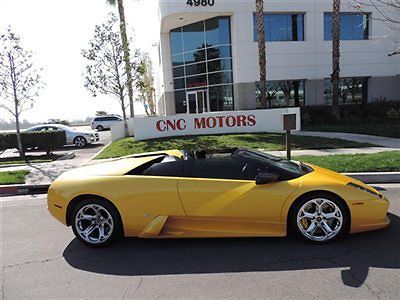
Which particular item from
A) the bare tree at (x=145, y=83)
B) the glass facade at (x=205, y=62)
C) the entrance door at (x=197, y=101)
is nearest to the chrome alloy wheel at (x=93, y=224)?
the bare tree at (x=145, y=83)

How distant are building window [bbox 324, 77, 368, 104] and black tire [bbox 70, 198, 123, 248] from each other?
72.1ft

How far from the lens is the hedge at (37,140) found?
49.7ft

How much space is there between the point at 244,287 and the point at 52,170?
832cm

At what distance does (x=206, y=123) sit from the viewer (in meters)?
15.4

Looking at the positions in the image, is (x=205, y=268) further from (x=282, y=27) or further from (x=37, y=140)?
(x=282, y=27)

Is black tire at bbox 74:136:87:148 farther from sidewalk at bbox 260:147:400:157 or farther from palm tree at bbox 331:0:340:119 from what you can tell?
palm tree at bbox 331:0:340:119

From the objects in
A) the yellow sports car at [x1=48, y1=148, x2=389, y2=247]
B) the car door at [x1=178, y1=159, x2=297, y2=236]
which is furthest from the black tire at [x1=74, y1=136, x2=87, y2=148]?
the car door at [x1=178, y1=159, x2=297, y2=236]

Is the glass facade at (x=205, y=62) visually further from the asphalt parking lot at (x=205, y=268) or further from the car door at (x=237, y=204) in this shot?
the car door at (x=237, y=204)

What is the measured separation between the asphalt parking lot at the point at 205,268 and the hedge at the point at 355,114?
15.6m

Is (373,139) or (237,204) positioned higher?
(237,204)

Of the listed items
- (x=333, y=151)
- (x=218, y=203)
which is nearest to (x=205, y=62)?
(x=333, y=151)

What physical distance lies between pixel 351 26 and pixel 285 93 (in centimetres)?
639

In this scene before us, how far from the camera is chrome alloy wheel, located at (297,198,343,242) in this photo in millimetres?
3965

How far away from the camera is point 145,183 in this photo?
4145 mm
